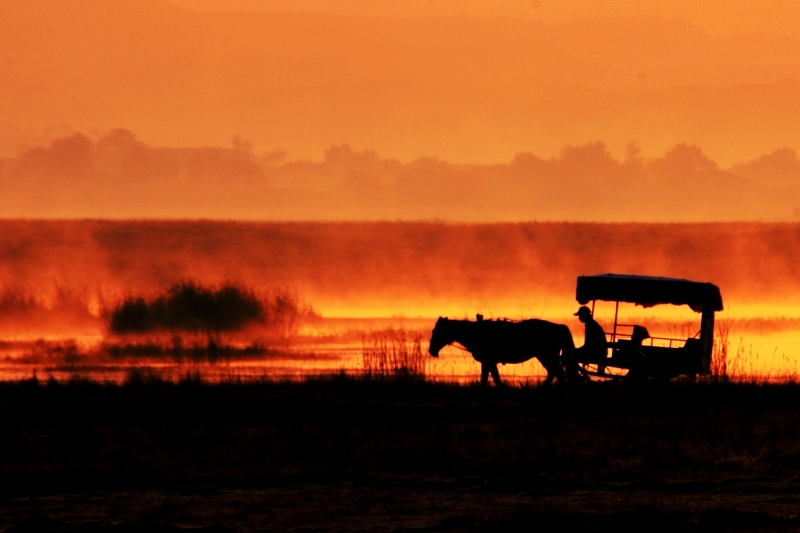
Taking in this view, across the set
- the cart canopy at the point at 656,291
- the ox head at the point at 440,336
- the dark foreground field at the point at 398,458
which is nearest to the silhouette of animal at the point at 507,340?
the ox head at the point at 440,336

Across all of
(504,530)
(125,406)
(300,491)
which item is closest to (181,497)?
(300,491)

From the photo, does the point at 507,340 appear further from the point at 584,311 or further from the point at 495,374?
the point at 584,311

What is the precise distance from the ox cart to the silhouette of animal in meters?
2.47

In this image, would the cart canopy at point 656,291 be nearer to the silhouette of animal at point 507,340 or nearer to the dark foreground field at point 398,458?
the dark foreground field at point 398,458

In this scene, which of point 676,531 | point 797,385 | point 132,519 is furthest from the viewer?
point 797,385

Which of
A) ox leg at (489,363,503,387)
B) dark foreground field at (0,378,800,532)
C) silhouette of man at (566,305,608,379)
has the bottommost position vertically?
dark foreground field at (0,378,800,532)

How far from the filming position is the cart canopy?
→ 85.6 ft

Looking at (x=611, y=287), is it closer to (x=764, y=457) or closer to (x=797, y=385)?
(x=797, y=385)

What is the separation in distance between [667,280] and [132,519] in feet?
51.1

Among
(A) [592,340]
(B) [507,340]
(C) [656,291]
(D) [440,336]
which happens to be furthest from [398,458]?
(D) [440,336]

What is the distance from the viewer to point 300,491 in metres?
15.3

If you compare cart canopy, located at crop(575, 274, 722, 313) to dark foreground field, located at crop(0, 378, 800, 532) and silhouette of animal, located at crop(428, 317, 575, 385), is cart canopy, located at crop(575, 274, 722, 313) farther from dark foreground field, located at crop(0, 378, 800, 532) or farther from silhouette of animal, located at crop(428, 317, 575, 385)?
silhouette of animal, located at crop(428, 317, 575, 385)

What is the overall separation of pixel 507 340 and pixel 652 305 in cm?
470

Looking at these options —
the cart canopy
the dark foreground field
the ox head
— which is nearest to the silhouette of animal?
the ox head
